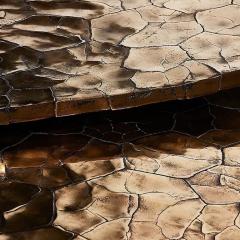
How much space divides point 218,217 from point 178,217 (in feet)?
0.64

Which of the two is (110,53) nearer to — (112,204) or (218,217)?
(112,204)

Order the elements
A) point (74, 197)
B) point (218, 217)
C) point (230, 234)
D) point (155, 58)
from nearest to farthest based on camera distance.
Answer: point (230, 234) < point (218, 217) < point (74, 197) < point (155, 58)

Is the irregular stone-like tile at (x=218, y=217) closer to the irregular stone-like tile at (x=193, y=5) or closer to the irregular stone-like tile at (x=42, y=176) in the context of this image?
the irregular stone-like tile at (x=42, y=176)

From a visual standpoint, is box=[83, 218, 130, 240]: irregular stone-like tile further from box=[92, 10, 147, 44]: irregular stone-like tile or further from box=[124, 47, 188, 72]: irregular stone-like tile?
box=[92, 10, 147, 44]: irregular stone-like tile

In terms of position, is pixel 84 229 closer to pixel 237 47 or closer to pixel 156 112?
pixel 156 112

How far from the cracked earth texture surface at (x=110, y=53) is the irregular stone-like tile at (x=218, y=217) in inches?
29.3

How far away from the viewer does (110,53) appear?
3834mm

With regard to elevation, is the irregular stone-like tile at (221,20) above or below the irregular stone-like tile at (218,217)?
above

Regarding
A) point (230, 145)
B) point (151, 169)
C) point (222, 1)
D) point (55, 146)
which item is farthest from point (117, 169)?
point (222, 1)

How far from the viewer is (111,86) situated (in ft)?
11.5

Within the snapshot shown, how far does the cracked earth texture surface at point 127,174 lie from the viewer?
2.96 metres

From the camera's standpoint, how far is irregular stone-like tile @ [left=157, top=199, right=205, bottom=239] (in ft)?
9.58

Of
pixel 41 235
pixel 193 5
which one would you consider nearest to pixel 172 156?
pixel 41 235

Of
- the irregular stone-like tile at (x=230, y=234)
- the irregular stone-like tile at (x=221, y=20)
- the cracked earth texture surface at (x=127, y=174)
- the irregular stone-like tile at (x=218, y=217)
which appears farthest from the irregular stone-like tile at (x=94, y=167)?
the irregular stone-like tile at (x=221, y=20)
